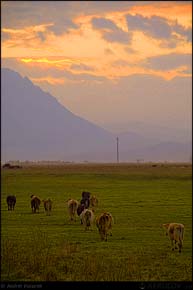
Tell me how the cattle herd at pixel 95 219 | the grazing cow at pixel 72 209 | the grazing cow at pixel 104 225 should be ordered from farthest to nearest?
1. the grazing cow at pixel 72 209
2. the grazing cow at pixel 104 225
3. the cattle herd at pixel 95 219

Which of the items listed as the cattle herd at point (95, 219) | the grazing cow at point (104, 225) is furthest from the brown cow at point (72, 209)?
the grazing cow at point (104, 225)

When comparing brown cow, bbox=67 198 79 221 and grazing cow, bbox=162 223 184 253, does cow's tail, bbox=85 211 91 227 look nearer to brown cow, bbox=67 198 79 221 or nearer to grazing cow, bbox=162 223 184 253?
brown cow, bbox=67 198 79 221

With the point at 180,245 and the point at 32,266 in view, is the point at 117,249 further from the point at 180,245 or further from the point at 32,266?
the point at 32,266

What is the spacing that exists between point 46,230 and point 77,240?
319 centimetres

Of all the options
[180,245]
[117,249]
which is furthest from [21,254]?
[180,245]

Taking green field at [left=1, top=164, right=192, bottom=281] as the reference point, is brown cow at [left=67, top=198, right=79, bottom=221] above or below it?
above

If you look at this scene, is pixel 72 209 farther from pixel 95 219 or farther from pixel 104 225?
pixel 104 225

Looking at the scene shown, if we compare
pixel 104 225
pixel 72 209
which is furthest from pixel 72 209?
pixel 104 225

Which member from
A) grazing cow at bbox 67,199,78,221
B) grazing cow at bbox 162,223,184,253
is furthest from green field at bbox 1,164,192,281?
grazing cow at bbox 67,199,78,221

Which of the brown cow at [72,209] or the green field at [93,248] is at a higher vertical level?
the brown cow at [72,209]

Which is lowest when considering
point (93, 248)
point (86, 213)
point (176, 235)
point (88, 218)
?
point (93, 248)

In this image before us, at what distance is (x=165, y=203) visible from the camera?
39.2m

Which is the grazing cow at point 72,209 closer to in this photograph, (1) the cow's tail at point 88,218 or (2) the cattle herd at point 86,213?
(2) the cattle herd at point 86,213

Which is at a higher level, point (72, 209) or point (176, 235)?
point (72, 209)
